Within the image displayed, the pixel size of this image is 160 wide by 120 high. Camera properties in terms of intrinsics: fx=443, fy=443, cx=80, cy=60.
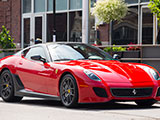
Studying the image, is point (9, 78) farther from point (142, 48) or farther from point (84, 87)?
point (142, 48)

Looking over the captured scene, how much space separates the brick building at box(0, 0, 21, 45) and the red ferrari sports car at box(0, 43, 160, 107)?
72.6ft

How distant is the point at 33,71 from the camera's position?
925 centimetres

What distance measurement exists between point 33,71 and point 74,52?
3.11 feet

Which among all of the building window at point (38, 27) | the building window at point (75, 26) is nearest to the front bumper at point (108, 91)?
the building window at point (75, 26)

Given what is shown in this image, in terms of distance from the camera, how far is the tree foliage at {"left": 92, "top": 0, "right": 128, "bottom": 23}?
73.4 feet

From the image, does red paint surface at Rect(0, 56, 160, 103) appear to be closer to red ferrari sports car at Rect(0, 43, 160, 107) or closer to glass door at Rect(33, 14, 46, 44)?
red ferrari sports car at Rect(0, 43, 160, 107)

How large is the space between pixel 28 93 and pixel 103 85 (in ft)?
7.56

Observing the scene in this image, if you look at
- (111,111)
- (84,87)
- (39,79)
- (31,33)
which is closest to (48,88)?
(39,79)

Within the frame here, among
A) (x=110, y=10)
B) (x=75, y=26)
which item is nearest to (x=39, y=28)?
(x=75, y=26)

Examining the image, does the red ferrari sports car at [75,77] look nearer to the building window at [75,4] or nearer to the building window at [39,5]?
the building window at [75,4]

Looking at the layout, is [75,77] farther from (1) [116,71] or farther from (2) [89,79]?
(1) [116,71]

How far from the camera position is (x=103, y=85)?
7.79 meters

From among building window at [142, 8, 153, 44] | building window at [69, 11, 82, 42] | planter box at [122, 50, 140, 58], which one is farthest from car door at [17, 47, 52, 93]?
building window at [69, 11, 82, 42]

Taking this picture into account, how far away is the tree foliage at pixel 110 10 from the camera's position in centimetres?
2238
